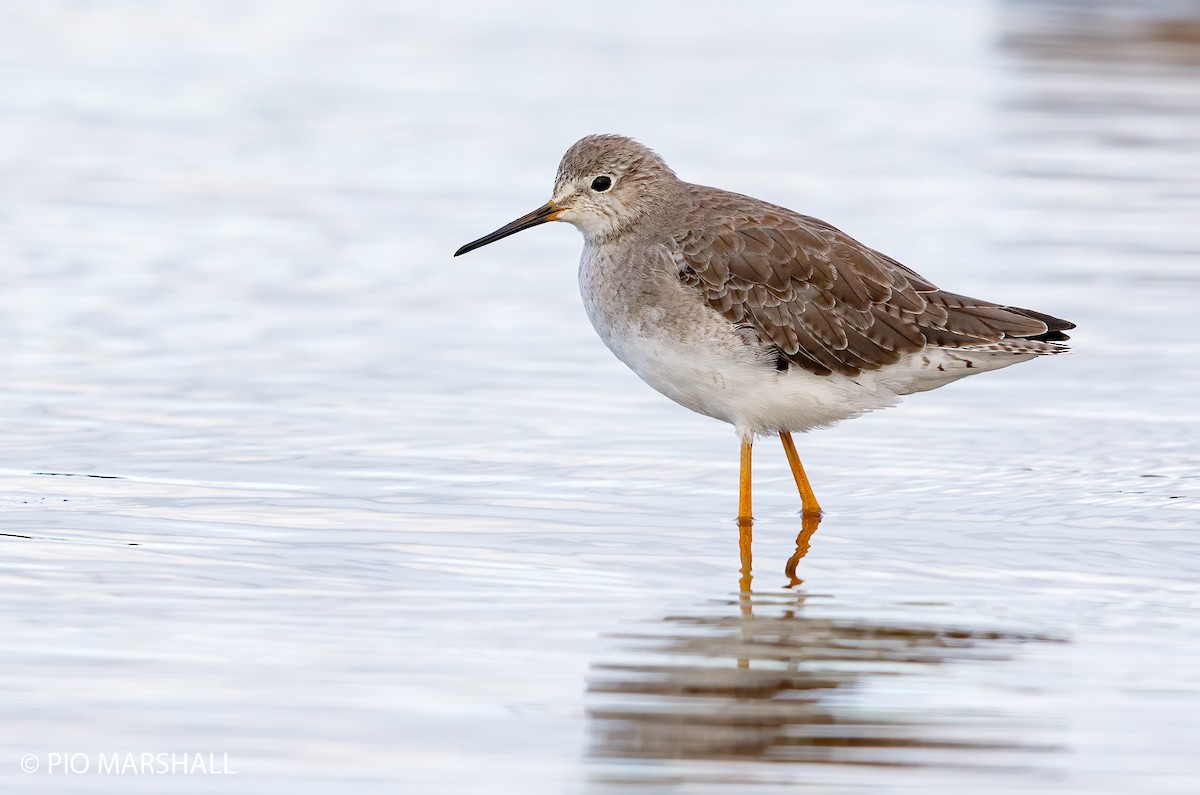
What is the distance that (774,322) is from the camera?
9.14 metres

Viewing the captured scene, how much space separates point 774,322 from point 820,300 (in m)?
0.29

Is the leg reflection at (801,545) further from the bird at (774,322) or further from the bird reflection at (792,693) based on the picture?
the bird reflection at (792,693)

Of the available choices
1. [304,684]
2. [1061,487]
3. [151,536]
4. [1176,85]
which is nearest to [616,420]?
[1061,487]

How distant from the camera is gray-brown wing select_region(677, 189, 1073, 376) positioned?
9.16 meters

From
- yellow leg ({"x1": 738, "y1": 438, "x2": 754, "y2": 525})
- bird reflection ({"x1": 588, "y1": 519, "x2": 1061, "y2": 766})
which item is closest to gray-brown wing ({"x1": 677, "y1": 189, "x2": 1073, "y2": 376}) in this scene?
yellow leg ({"x1": 738, "y1": 438, "x2": 754, "y2": 525})

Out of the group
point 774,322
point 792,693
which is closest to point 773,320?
point 774,322

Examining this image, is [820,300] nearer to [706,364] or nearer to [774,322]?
[774,322]

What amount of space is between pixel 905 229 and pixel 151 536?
8.05m

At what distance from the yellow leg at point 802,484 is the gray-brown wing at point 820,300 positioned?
0.40 metres

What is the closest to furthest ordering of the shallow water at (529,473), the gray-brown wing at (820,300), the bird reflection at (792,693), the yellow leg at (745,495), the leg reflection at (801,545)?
A: 1. the bird reflection at (792,693)
2. the shallow water at (529,473)
3. the leg reflection at (801,545)
4. the yellow leg at (745,495)
5. the gray-brown wing at (820,300)

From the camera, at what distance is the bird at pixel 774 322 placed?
9094 mm

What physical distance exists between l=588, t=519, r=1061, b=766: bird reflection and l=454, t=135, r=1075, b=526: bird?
1.48 metres

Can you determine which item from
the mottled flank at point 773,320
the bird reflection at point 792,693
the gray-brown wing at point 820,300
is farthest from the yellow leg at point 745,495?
the bird reflection at point 792,693

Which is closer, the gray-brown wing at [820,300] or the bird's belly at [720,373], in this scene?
the bird's belly at [720,373]
